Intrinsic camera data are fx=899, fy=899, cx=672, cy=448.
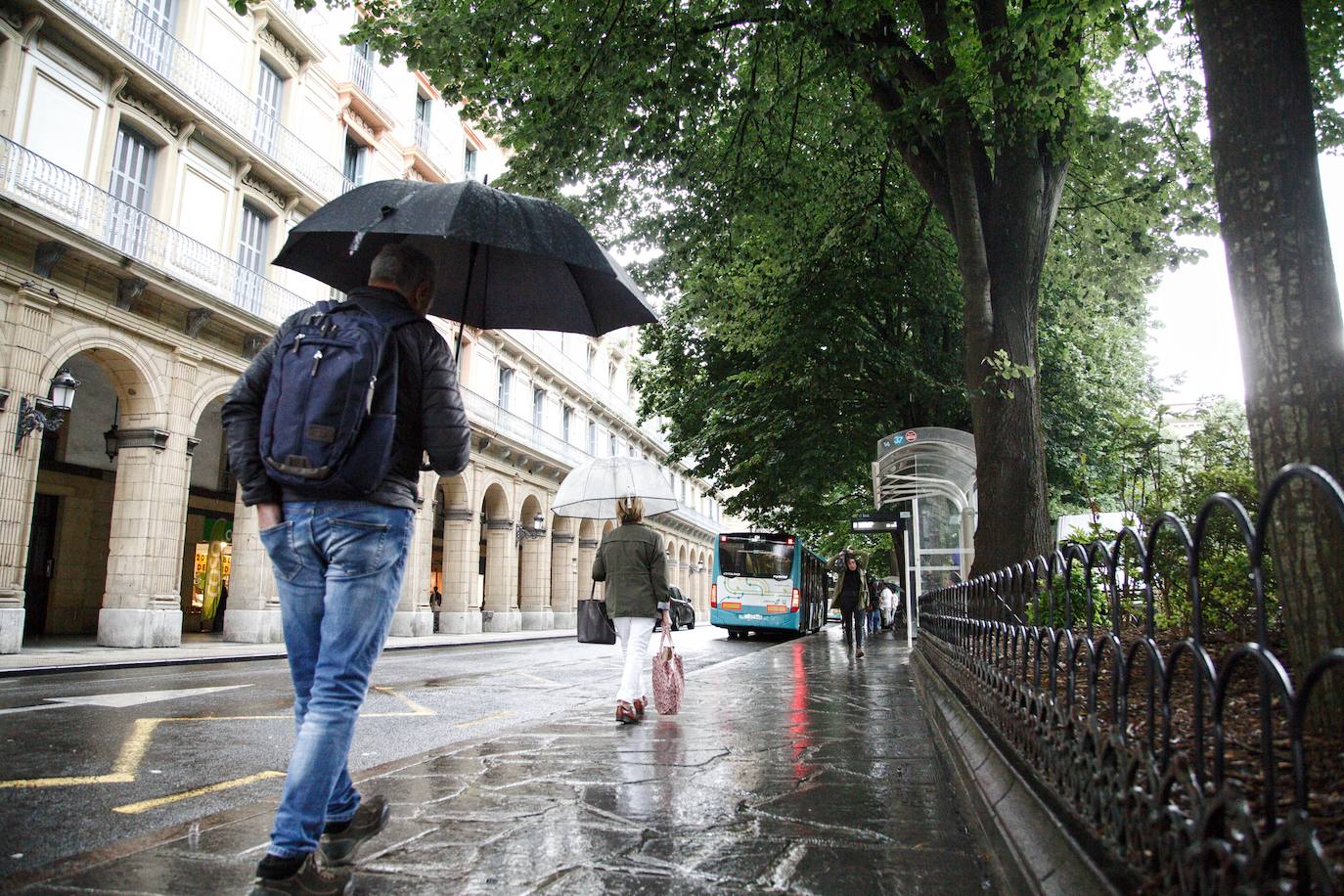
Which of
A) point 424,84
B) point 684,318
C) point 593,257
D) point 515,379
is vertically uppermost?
point 424,84

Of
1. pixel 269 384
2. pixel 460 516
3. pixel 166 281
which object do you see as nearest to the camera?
pixel 269 384

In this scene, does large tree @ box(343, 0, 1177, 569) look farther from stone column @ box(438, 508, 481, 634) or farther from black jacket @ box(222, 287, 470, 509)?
stone column @ box(438, 508, 481, 634)

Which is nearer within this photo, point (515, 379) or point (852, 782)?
point (852, 782)

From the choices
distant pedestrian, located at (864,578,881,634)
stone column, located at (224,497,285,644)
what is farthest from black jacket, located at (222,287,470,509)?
distant pedestrian, located at (864,578,881,634)

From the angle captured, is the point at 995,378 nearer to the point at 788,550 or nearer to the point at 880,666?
the point at 880,666

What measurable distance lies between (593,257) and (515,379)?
1115 inches

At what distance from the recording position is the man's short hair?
2.95 metres

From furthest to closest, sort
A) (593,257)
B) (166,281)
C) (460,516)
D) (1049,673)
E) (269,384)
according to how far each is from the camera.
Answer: (460,516) < (166,281) < (593,257) < (1049,673) < (269,384)

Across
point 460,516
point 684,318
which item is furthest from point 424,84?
point 684,318

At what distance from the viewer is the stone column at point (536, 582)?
31.9 meters

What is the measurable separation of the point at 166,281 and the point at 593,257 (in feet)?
49.3

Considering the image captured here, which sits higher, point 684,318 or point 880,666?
point 684,318

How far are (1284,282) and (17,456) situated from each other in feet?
51.2

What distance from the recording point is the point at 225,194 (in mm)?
18484
